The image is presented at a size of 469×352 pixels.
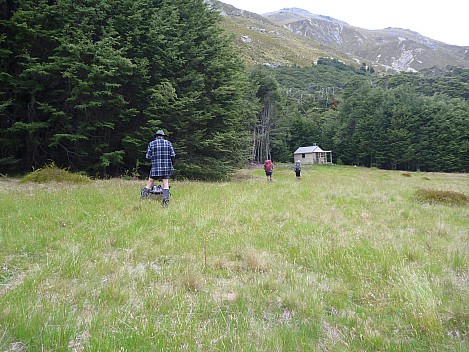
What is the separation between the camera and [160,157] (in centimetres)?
905

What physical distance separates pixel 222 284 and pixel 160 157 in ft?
20.9

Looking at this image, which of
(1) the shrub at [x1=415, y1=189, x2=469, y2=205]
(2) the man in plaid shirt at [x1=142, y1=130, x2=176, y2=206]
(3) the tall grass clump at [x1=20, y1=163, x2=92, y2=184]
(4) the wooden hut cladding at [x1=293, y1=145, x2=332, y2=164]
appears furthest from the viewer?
(4) the wooden hut cladding at [x1=293, y1=145, x2=332, y2=164]

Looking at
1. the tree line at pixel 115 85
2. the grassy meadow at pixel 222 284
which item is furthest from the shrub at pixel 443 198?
the tree line at pixel 115 85

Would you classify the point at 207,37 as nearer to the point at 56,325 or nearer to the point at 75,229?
the point at 75,229

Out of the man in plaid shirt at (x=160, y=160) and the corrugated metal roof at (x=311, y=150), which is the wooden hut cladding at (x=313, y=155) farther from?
the man in plaid shirt at (x=160, y=160)

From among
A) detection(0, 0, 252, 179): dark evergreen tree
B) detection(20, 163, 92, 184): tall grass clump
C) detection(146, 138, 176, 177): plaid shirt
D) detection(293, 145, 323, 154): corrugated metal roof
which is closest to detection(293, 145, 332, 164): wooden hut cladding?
detection(293, 145, 323, 154): corrugated metal roof

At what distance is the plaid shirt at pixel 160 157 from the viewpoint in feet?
29.4

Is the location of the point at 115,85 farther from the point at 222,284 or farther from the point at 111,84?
the point at 222,284

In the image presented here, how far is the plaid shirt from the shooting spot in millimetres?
8961

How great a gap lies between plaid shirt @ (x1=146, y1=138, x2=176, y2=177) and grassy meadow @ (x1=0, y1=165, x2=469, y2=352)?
230 cm

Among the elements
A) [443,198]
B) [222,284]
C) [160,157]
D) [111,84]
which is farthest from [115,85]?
[443,198]

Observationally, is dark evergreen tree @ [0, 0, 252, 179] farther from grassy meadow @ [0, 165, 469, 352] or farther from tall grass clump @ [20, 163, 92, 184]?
grassy meadow @ [0, 165, 469, 352]

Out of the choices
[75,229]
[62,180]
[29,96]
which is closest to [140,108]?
[29,96]

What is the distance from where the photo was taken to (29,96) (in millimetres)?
15883
